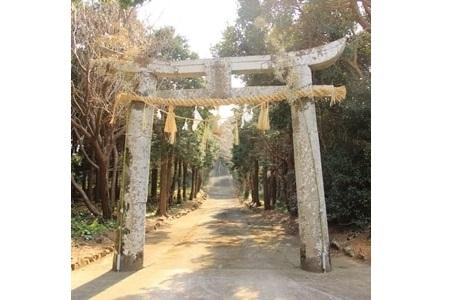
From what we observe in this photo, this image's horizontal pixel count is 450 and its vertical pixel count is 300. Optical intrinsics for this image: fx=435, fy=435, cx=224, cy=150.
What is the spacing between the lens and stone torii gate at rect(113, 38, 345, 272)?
6.23 m

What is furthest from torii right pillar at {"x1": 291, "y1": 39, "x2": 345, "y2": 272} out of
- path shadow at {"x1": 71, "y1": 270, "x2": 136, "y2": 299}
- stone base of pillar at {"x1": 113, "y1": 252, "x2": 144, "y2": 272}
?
path shadow at {"x1": 71, "y1": 270, "x2": 136, "y2": 299}

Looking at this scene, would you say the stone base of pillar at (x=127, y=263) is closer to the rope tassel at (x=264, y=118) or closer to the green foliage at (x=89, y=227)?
the rope tassel at (x=264, y=118)

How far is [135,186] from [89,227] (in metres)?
3.74

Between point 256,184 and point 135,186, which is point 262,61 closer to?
point 135,186

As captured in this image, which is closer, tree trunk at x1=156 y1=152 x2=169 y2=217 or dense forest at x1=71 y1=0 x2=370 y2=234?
dense forest at x1=71 y1=0 x2=370 y2=234

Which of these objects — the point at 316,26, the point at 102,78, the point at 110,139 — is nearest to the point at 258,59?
the point at 316,26

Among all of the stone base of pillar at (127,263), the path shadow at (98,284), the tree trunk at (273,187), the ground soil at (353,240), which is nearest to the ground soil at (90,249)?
the stone base of pillar at (127,263)

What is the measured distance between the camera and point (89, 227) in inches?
375

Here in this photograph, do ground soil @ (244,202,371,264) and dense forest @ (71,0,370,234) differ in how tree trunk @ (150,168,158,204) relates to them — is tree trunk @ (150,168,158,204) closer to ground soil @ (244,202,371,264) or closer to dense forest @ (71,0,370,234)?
dense forest @ (71,0,370,234)

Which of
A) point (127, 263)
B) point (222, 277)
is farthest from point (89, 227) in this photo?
point (222, 277)

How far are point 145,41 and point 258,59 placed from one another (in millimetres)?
4190
